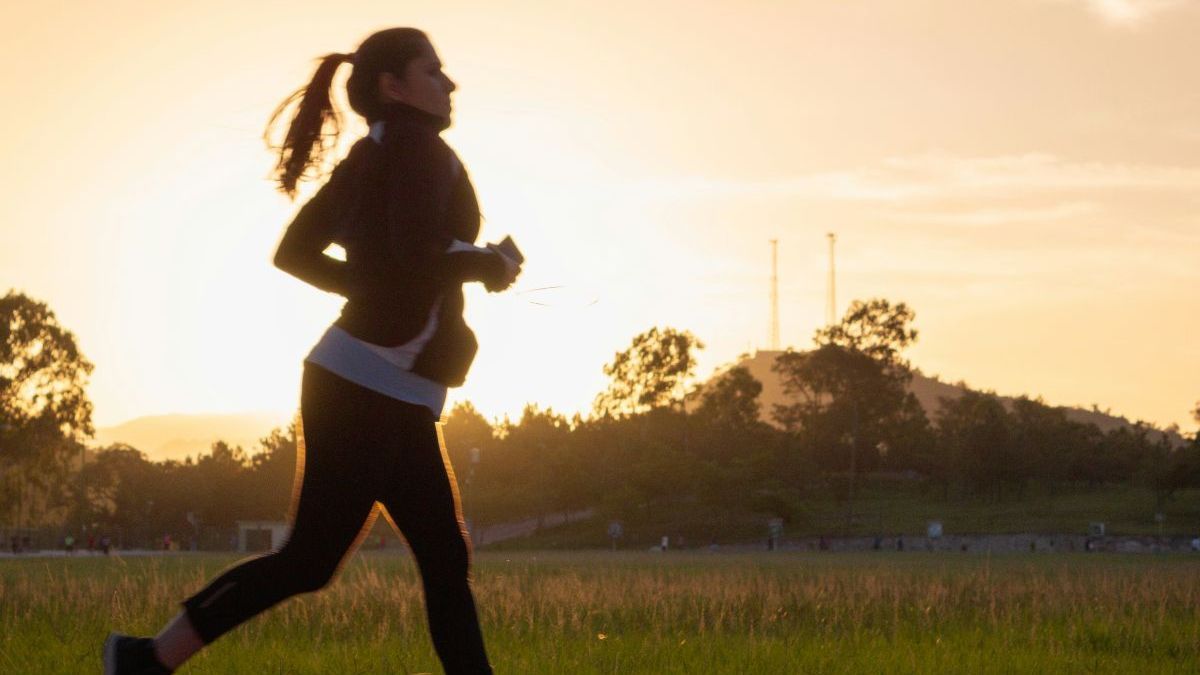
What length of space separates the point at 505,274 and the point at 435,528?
2.23ft

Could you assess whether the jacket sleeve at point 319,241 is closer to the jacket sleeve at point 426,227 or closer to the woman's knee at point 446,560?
the jacket sleeve at point 426,227

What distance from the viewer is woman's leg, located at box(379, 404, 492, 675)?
3588 mm

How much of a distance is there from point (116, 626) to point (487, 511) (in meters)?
90.5

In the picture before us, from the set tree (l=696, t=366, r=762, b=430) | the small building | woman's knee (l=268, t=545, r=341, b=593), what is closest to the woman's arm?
woman's knee (l=268, t=545, r=341, b=593)

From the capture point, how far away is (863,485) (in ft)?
366

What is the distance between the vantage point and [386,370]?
3.53m

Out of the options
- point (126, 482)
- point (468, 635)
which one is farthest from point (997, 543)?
point (468, 635)

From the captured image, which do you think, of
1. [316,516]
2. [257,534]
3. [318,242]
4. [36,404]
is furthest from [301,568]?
[257,534]

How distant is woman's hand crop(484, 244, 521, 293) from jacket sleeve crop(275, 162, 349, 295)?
371mm

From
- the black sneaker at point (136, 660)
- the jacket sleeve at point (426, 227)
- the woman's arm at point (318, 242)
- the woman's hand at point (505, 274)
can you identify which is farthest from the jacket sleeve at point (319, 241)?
the black sneaker at point (136, 660)

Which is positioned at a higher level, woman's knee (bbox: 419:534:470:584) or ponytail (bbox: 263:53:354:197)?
ponytail (bbox: 263:53:354:197)

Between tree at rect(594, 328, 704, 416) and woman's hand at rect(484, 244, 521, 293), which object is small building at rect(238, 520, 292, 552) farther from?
woman's hand at rect(484, 244, 521, 293)

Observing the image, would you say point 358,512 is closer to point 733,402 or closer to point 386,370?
point 386,370

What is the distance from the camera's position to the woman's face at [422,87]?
378 centimetres
